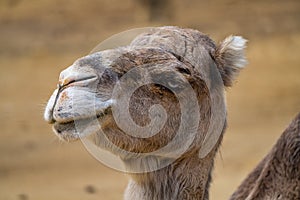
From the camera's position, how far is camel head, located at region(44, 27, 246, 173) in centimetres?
351

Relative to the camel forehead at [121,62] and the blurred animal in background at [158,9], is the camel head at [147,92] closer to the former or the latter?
the camel forehead at [121,62]

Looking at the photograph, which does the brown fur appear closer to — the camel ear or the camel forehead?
the camel ear

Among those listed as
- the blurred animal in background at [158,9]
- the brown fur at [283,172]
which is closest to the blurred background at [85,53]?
the blurred animal in background at [158,9]

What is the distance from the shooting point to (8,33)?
12.1 metres

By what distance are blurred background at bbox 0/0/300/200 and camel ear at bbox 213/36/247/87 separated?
3.64 m

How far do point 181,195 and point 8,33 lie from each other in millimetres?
8379

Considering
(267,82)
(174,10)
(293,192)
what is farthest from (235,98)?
(293,192)

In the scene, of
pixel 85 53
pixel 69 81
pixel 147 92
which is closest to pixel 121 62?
pixel 147 92

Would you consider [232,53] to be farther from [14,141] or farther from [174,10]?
[174,10]

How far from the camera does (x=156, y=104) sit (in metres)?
3.86

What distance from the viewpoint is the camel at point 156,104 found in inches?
139

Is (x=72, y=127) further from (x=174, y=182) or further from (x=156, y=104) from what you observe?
(x=174, y=182)

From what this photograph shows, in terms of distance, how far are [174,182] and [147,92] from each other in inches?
19.0

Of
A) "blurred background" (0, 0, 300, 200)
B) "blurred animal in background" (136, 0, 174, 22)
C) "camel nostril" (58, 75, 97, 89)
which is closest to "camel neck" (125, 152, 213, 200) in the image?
"camel nostril" (58, 75, 97, 89)
